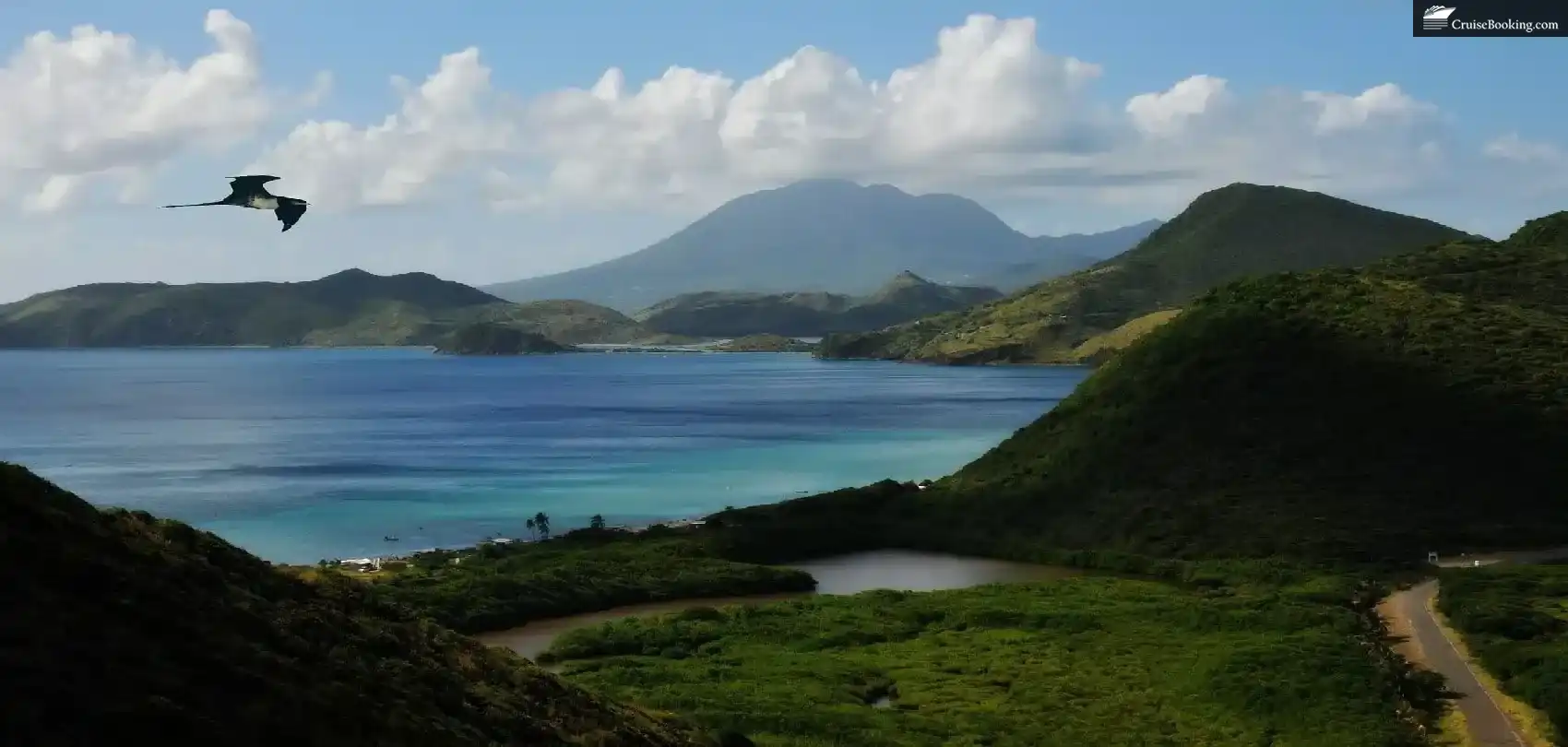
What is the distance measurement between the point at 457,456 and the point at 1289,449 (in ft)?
268

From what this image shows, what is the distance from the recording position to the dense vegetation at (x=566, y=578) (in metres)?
47.0

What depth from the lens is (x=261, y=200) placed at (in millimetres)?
13742

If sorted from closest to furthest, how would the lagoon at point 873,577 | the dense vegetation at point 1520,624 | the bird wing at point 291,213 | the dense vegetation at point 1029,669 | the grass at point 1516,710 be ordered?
the bird wing at point 291,213, the grass at point 1516,710, the dense vegetation at point 1029,669, the dense vegetation at point 1520,624, the lagoon at point 873,577

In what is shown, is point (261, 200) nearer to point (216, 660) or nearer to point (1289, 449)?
point (216, 660)

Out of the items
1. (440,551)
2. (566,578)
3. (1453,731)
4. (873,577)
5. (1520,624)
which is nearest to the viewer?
(1453,731)

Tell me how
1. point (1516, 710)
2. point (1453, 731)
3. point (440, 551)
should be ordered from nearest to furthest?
point (1453, 731) → point (1516, 710) → point (440, 551)

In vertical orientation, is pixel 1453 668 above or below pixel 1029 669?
below

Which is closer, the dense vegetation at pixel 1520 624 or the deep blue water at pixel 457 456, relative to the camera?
the dense vegetation at pixel 1520 624

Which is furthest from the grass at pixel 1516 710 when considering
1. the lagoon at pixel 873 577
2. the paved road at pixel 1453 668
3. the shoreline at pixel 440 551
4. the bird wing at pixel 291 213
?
the shoreline at pixel 440 551

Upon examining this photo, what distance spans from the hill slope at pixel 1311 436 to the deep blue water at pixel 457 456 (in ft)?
88.7

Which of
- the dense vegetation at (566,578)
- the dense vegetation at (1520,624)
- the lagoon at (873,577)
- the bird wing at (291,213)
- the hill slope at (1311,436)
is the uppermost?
the bird wing at (291,213)

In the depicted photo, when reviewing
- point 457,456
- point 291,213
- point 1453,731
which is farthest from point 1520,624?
point 457,456

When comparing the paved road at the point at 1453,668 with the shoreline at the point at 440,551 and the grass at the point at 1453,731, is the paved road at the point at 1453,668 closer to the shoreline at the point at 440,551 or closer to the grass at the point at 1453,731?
the grass at the point at 1453,731

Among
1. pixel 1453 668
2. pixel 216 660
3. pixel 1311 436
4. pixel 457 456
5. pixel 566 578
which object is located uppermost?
pixel 216 660
